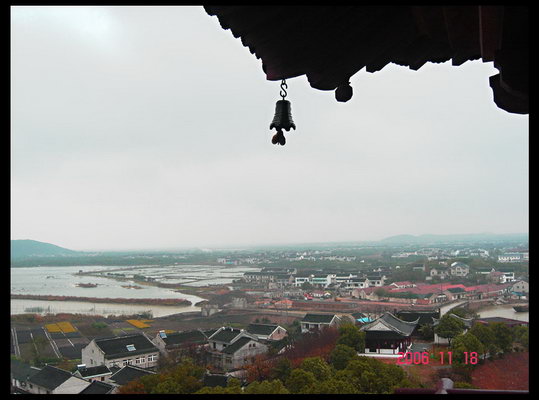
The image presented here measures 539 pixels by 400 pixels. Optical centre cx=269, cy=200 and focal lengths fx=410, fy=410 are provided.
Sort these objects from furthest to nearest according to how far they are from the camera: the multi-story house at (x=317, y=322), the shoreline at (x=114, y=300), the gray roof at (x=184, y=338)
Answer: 1. the shoreline at (x=114, y=300)
2. the multi-story house at (x=317, y=322)
3. the gray roof at (x=184, y=338)

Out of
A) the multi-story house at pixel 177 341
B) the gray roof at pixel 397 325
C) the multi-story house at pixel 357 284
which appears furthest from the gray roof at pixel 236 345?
the multi-story house at pixel 357 284

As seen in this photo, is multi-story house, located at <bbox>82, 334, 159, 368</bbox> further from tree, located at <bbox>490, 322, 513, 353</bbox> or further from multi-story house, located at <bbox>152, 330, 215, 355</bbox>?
tree, located at <bbox>490, 322, 513, 353</bbox>

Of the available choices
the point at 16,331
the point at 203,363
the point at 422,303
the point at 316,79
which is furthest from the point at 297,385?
the point at 16,331

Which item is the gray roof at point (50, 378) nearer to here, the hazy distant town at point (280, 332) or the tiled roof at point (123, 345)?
the hazy distant town at point (280, 332)

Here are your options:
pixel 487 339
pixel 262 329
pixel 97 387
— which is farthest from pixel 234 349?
pixel 487 339

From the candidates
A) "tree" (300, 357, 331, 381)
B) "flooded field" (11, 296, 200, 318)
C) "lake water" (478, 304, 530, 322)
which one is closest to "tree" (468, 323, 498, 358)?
"tree" (300, 357, 331, 381)
